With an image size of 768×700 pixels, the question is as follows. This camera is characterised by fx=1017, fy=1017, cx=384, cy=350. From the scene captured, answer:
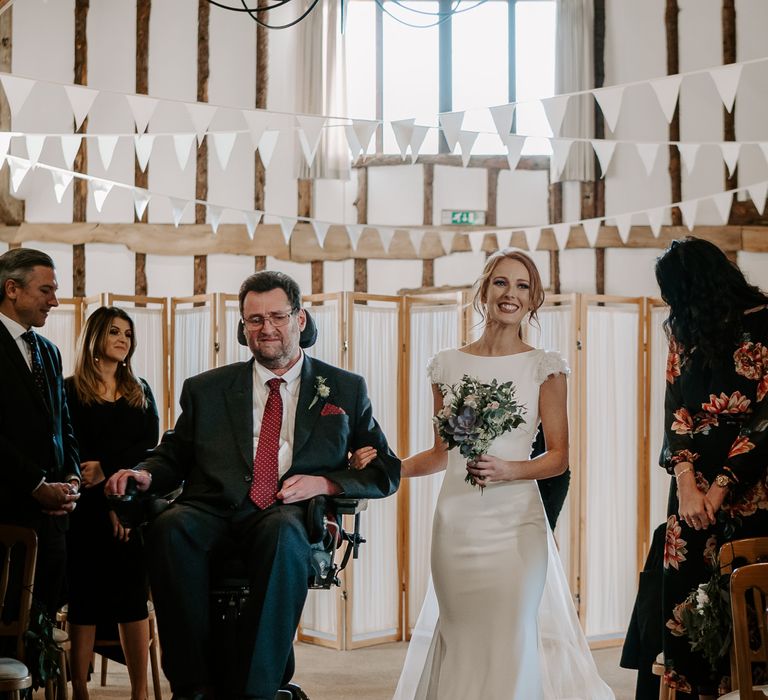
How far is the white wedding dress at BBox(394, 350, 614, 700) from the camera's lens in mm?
3230

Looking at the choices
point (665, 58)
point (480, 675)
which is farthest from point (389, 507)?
point (665, 58)

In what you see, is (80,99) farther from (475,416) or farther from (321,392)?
(475,416)

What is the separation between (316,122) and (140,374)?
2330mm

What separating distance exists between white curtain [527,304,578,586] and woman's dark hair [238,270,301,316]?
2.89 m

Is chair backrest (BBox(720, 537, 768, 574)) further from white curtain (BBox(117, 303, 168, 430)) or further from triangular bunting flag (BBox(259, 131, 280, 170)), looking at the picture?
white curtain (BBox(117, 303, 168, 430))

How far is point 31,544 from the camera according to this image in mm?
3000

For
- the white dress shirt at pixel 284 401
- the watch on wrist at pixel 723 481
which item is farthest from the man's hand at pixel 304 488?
the watch on wrist at pixel 723 481

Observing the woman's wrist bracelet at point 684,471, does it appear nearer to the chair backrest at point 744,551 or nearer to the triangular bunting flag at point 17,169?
the chair backrest at point 744,551

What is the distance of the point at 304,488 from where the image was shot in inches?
117

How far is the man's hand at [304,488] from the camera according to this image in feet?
9.66

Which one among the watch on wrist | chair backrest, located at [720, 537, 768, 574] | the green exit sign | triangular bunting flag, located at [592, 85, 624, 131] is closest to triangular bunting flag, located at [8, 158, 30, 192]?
triangular bunting flag, located at [592, 85, 624, 131]

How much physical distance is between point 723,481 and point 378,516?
3.33 m

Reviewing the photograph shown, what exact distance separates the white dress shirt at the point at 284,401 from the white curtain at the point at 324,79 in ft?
14.4

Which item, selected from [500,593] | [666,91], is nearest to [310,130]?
[666,91]
